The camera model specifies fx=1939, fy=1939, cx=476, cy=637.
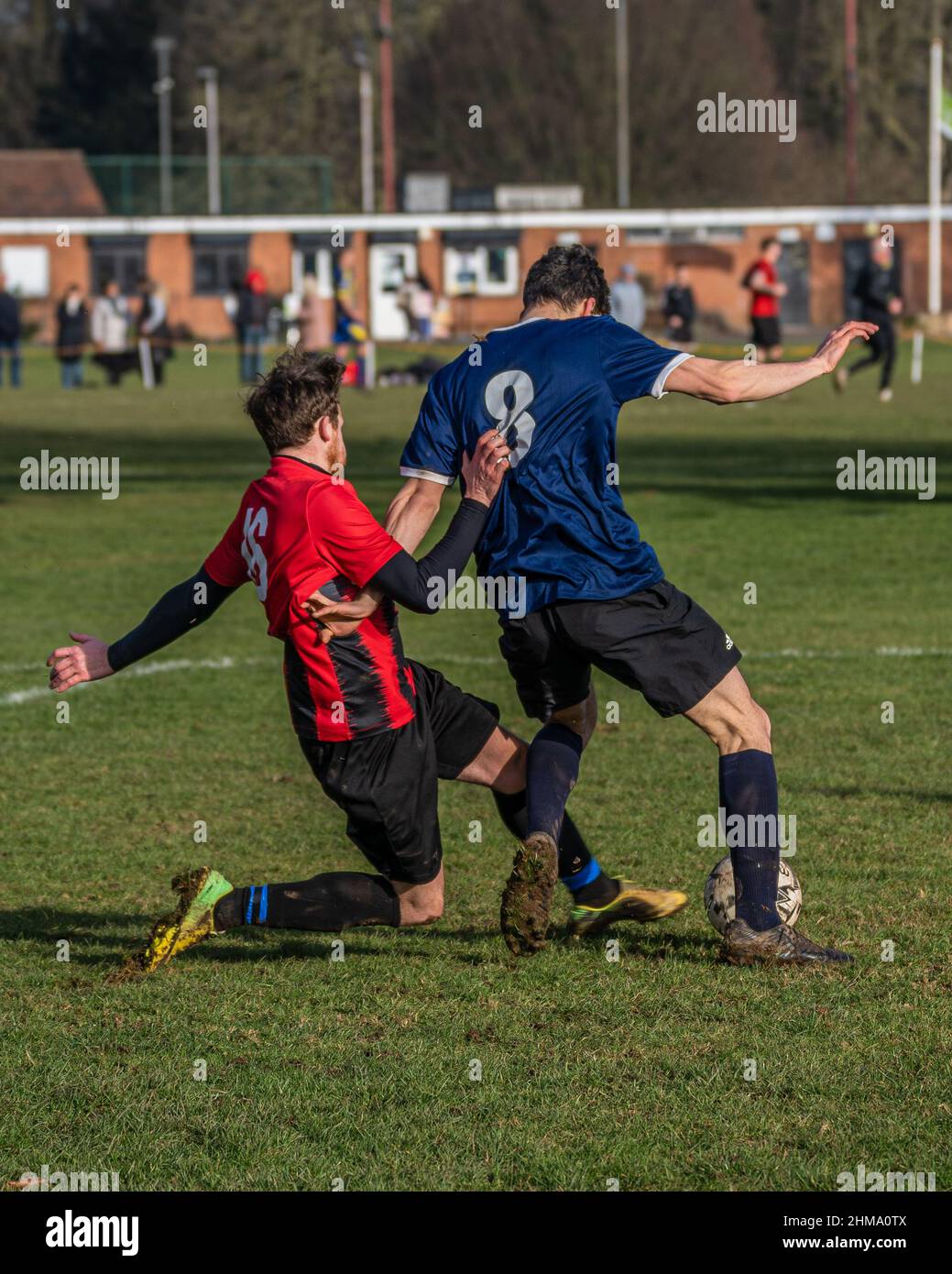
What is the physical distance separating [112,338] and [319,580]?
33589mm

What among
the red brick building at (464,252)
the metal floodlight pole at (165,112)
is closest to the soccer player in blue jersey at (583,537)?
the red brick building at (464,252)

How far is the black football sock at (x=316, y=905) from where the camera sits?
5414 mm

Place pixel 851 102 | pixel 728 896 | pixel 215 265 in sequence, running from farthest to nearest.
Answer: pixel 851 102 < pixel 215 265 < pixel 728 896

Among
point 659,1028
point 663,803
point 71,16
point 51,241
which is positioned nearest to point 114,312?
point 51,241

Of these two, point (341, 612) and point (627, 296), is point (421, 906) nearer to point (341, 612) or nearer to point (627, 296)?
point (341, 612)

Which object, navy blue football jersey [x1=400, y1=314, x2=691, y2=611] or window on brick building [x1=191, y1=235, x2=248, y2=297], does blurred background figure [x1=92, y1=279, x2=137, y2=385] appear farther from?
navy blue football jersey [x1=400, y1=314, x2=691, y2=611]

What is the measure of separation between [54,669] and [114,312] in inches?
1309

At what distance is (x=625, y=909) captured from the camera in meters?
5.96

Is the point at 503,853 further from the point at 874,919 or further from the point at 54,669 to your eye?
the point at 54,669

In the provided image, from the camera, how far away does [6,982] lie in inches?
220

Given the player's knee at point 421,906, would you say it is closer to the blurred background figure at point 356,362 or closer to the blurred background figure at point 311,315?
the blurred background figure at point 356,362

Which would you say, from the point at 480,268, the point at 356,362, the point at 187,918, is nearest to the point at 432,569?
the point at 187,918

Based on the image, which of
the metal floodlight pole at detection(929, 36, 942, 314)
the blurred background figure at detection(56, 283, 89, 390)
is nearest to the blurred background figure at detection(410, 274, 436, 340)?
the blurred background figure at detection(56, 283, 89, 390)

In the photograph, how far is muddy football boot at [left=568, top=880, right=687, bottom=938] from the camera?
593 cm
